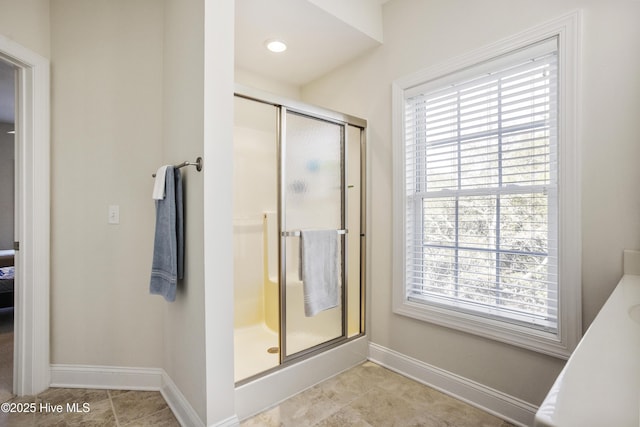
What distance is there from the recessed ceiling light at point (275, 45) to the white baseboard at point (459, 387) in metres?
2.39

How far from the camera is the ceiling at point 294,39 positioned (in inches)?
80.4

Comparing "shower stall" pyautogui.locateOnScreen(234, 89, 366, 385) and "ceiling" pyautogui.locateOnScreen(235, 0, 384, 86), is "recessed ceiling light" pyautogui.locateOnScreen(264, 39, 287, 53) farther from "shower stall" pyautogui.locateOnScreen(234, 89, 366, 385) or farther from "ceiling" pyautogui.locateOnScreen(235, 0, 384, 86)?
"shower stall" pyautogui.locateOnScreen(234, 89, 366, 385)

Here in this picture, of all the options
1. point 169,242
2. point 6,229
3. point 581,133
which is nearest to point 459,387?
point 581,133

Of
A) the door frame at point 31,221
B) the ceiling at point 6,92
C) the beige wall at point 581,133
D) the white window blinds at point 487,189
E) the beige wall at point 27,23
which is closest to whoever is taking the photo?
the beige wall at point 581,133

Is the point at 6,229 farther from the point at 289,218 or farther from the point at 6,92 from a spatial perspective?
the point at 289,218

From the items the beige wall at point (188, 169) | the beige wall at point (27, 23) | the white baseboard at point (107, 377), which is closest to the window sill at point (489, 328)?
the beige wall at point (188, 169)

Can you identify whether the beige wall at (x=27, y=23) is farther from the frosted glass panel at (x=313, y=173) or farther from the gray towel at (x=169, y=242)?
the frosted glass panel at (x=313, y=173)

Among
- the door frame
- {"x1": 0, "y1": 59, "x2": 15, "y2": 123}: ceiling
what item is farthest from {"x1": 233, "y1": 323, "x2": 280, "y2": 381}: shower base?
{"x1": 0, "y1": 59, "x2": 15, "y2": 123}: ceiling

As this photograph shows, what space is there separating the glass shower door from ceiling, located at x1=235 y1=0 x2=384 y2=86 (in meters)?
0.64

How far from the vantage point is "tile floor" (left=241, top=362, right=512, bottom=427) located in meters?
1.73

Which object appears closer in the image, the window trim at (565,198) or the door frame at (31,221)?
the window trim at (565,198)

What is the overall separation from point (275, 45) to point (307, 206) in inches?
50.9

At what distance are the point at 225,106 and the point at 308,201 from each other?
81 centimetres

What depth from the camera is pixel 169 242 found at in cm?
171
